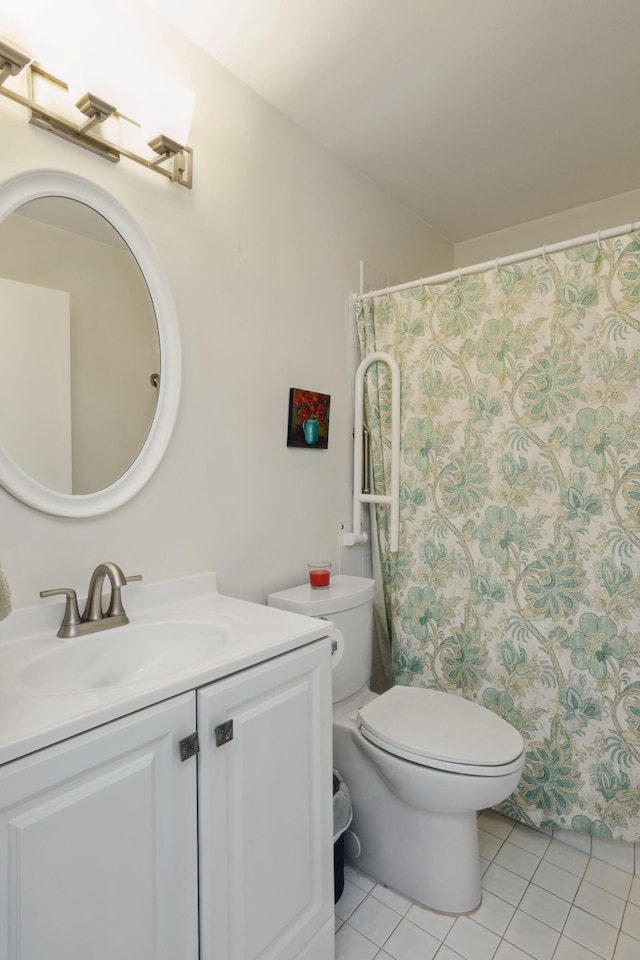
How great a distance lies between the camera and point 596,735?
161 centimetres

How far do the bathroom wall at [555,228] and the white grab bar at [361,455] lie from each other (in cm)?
117

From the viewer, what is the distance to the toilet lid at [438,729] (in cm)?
136

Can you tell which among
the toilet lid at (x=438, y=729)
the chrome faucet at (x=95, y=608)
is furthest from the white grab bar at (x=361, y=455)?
the chrome faucet at (x=95, y=608)

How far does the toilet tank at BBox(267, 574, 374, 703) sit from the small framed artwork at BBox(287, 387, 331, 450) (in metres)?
0.50

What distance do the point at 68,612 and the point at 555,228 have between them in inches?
103

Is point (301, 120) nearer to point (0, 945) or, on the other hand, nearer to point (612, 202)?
point (612, 202)

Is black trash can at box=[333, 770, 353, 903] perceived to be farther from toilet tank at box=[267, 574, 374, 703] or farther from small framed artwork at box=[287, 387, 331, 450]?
small framed artwork at box=[287, 387, 331, 450]

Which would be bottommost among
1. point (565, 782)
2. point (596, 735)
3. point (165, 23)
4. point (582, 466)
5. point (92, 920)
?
point (565, 782)

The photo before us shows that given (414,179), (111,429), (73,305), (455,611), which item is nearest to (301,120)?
(414,179)

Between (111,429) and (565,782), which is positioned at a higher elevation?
(111,429)

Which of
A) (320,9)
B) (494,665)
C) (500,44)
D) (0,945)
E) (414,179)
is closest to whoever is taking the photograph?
(0,945)

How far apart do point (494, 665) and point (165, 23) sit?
2116 millimetres

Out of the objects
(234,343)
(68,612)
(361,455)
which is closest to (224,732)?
(68,612)

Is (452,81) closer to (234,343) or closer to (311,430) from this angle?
(234,343)
